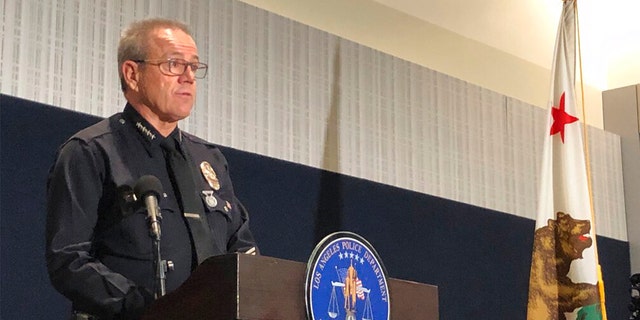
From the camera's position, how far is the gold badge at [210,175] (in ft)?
8.08

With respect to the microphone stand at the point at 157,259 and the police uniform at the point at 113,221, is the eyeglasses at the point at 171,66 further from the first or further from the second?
the microphone stand at the point at 157,259

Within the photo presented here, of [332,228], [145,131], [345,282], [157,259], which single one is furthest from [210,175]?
[332,228]

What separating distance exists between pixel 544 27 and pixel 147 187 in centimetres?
438

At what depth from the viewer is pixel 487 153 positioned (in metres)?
5.40

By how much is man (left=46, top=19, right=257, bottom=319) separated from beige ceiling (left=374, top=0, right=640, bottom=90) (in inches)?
114

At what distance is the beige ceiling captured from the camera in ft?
18.1

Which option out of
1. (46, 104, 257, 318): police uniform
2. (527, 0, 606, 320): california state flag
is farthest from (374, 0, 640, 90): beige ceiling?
(46, 104, 257, 318): police uniform

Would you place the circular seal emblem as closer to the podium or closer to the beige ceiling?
the podium

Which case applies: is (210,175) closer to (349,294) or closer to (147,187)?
(147,187)

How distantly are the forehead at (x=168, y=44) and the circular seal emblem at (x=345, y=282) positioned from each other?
0.67 metres

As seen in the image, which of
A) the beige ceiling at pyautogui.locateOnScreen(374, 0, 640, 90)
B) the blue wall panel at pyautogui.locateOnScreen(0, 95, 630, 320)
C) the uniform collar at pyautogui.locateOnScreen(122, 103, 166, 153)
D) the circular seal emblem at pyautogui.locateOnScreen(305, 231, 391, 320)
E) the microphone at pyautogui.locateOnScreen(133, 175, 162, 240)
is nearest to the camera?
the circular seal emblem at pyautogui.locateOnScreen(305, 231, 391, 320)

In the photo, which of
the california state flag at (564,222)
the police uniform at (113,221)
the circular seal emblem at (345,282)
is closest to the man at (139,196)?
the police uniform at (113,221)

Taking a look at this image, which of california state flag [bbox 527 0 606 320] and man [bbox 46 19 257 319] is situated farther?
california state flag [bbox 527 0 606 320]

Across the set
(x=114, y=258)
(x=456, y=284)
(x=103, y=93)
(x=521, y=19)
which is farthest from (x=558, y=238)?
(x=114, y=258)
